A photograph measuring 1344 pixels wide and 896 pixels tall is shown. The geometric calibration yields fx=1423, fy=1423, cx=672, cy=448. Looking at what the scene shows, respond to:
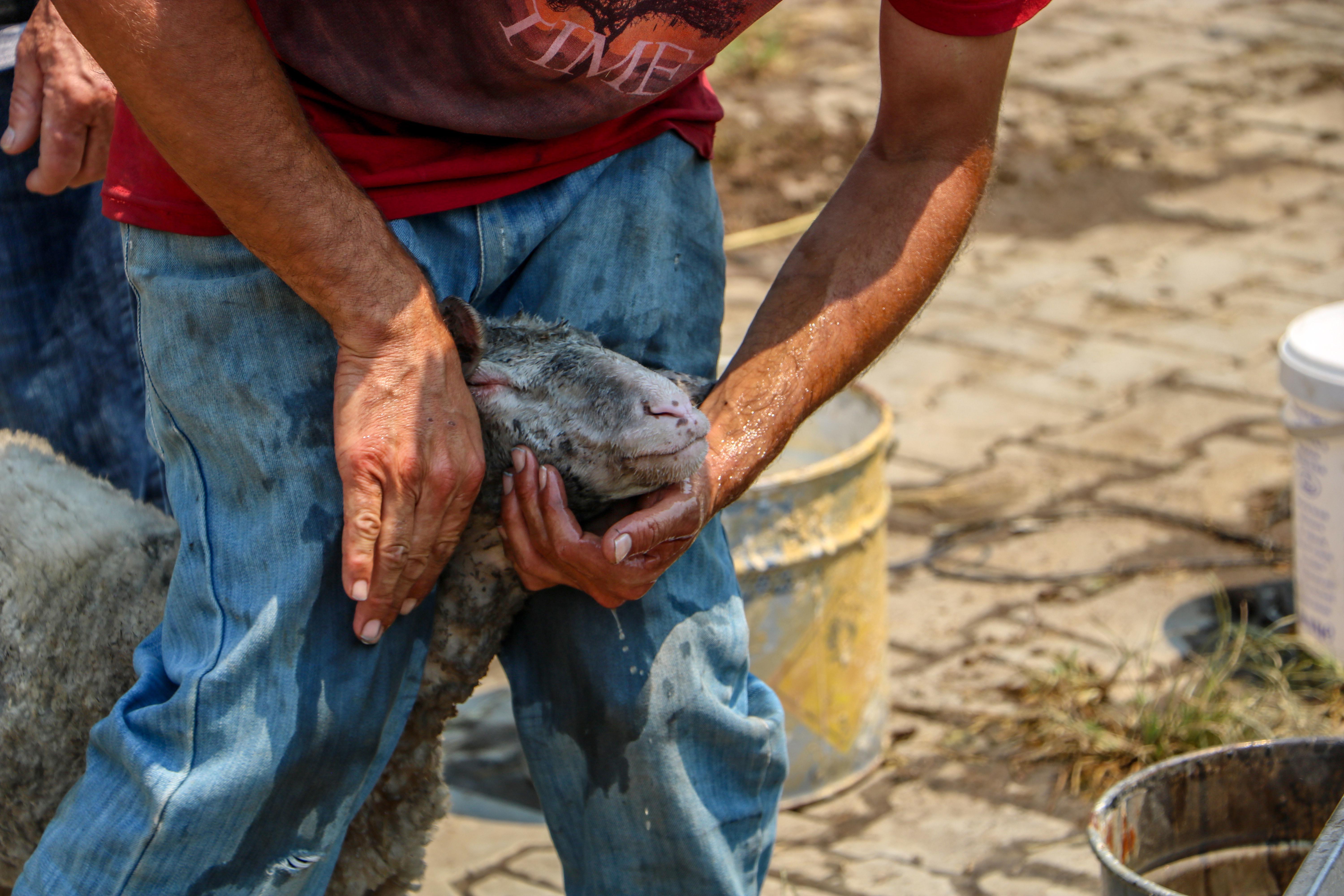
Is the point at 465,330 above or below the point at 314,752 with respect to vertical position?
above

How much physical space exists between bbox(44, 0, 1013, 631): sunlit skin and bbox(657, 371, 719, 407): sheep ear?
16mm

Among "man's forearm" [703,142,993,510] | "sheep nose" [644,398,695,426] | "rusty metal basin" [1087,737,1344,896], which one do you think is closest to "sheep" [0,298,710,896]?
"sheep nose" [644,398,695,426]

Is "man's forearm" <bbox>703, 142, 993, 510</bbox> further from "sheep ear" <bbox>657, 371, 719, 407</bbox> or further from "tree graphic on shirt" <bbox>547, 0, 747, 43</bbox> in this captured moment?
"tree graphic on shirt" <bbox>547, 0, 747, 43</bbox>

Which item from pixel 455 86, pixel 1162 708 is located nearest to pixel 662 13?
pixel 455 86

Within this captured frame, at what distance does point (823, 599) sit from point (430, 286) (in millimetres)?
1350

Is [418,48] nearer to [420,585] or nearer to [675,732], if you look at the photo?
[420,585]

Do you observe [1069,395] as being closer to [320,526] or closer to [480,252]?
[480,252]

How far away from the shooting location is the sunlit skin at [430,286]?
1469mm

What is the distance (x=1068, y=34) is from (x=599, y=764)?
711cm

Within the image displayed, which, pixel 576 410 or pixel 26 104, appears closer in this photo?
pixel 576 410

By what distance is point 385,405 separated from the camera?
158 cm

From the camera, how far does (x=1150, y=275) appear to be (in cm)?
564

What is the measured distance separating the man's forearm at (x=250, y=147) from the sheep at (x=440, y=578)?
0.49 ft

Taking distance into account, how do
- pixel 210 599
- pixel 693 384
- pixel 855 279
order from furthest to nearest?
pixel 855 279 < pixel 693 384 < pixel 210 599
